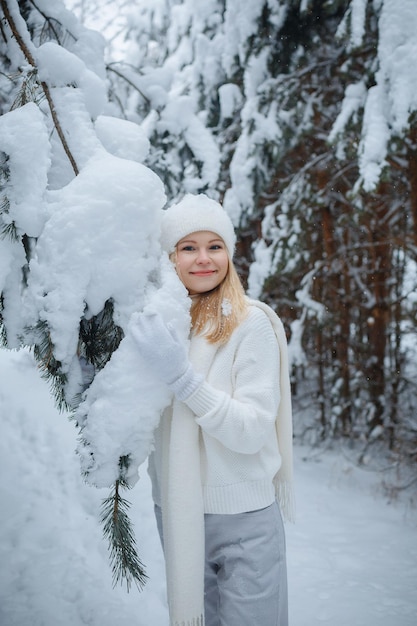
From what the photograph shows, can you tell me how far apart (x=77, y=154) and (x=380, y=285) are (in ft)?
16.5

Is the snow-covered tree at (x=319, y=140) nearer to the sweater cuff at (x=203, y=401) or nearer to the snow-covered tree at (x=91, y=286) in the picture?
the snow-covered tree at (x=91, y=286)

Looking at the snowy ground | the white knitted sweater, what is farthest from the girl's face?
the snowy ground

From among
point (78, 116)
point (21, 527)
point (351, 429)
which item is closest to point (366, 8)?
point (78, 116)

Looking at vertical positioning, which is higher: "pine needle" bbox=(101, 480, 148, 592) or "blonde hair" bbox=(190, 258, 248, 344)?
"blonde hair" bbox=(190, 258, 248, 344)

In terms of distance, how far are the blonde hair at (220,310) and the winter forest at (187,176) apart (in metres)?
0.23

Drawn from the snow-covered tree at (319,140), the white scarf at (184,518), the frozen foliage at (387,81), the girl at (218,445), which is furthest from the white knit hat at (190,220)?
the frozen foliage at (387,81)

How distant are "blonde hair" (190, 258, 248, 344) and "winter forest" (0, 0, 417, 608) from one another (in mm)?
234

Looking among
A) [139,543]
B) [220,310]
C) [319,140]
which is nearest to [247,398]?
[220,310]

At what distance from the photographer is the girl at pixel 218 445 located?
1.43 metres

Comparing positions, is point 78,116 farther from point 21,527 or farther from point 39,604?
point 21,527

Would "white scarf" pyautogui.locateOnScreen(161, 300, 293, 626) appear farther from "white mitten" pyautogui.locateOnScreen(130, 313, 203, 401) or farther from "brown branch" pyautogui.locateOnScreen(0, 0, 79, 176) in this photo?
"brown branch" pyautogui.locateOnScreen(0, 0, 79, 176)

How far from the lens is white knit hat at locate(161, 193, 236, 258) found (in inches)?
63.5

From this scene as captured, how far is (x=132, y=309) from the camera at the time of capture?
129 cm

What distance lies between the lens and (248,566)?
4.91ft
